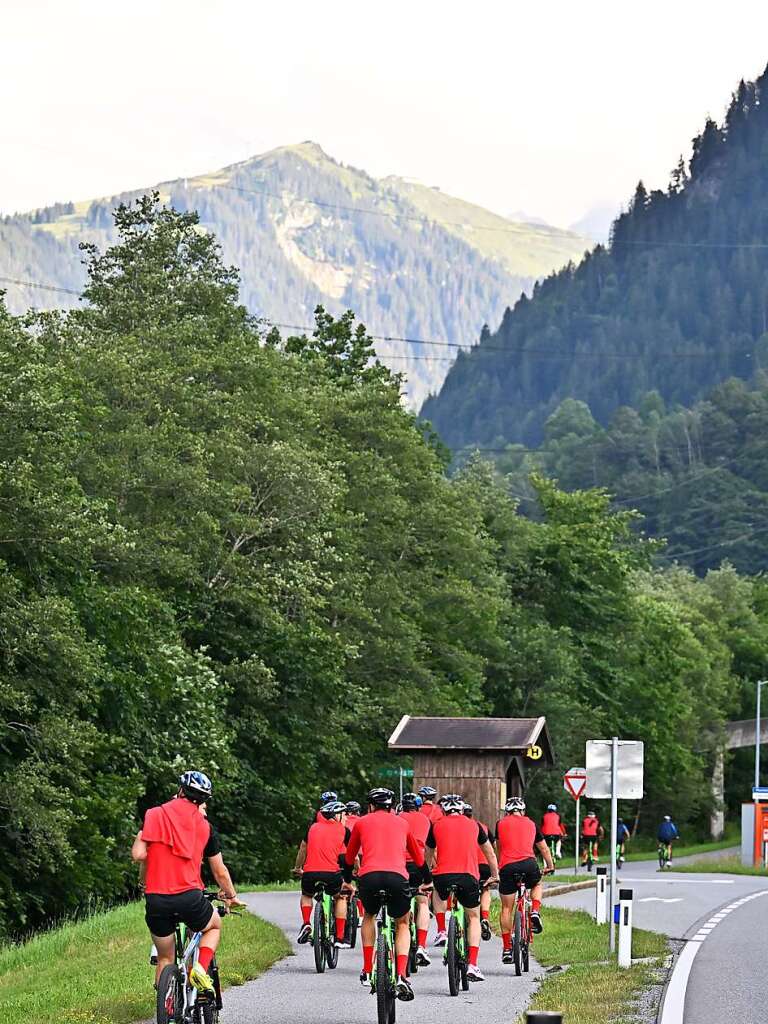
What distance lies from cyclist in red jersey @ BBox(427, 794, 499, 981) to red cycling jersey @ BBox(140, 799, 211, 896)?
207 inches

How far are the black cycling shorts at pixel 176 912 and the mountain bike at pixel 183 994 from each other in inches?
3.4

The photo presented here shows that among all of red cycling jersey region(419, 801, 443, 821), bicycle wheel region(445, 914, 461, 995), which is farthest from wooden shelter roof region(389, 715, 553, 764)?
bicycle wheel region(445, 914, 461, 995)

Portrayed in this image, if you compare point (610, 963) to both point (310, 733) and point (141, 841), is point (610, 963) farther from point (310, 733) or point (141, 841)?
point (310, 733)

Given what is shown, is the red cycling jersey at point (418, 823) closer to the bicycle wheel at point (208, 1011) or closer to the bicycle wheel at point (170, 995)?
the bicycle wheel at point (208, 1011)

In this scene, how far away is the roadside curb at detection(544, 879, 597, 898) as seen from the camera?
120 feet

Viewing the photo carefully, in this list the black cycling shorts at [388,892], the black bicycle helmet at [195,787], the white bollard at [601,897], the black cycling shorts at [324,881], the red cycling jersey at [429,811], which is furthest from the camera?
the white bollard at [601,897]

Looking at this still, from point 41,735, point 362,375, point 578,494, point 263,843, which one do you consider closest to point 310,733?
point 263,843

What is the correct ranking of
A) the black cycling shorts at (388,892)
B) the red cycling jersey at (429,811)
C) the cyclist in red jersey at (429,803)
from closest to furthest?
the black cycling shorts at (388,892), the cyclist in red jersey at (429,803), the red cycling jersey at (429,811)

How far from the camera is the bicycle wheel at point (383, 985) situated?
1317 centimetres

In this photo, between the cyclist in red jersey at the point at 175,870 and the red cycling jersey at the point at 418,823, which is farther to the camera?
the red cycling jersey at the point at 418,823

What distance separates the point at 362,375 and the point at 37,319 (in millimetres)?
25779

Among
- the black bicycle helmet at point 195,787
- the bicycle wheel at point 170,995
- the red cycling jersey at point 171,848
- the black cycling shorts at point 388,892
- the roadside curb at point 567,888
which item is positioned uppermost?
the black bicycle helmet at point 195,787

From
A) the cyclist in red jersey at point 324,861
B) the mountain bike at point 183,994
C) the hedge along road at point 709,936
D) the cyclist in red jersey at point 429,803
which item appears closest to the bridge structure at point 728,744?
the hedge along road at point 709,936

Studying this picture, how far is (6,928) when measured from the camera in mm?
31844
